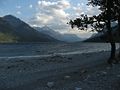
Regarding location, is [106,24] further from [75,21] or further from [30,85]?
[30,85]

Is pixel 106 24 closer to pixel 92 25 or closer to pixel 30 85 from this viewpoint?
pixel 92 25

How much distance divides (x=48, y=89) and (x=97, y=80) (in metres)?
3.76

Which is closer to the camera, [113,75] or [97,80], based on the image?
[97,80]

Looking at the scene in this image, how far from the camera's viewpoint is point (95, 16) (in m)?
32.5

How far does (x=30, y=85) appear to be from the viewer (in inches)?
818

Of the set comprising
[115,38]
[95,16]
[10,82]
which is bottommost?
[10,82]

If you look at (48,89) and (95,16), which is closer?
(48,89)

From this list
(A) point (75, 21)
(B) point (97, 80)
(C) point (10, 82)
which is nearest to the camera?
(B) point (97, 80)

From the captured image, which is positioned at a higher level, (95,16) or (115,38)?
(95,16)

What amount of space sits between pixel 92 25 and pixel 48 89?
15.3 meters

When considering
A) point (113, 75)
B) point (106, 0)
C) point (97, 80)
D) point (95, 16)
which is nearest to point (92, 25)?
point (95, 16)

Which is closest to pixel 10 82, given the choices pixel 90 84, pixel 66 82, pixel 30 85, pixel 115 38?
pixel 30 85

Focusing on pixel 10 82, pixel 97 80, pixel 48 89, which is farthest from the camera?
pixel 10 82

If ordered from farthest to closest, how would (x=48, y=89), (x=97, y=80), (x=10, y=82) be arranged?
(x=10, y=82)
(x=97, y=80)
(x=48, y=89)
